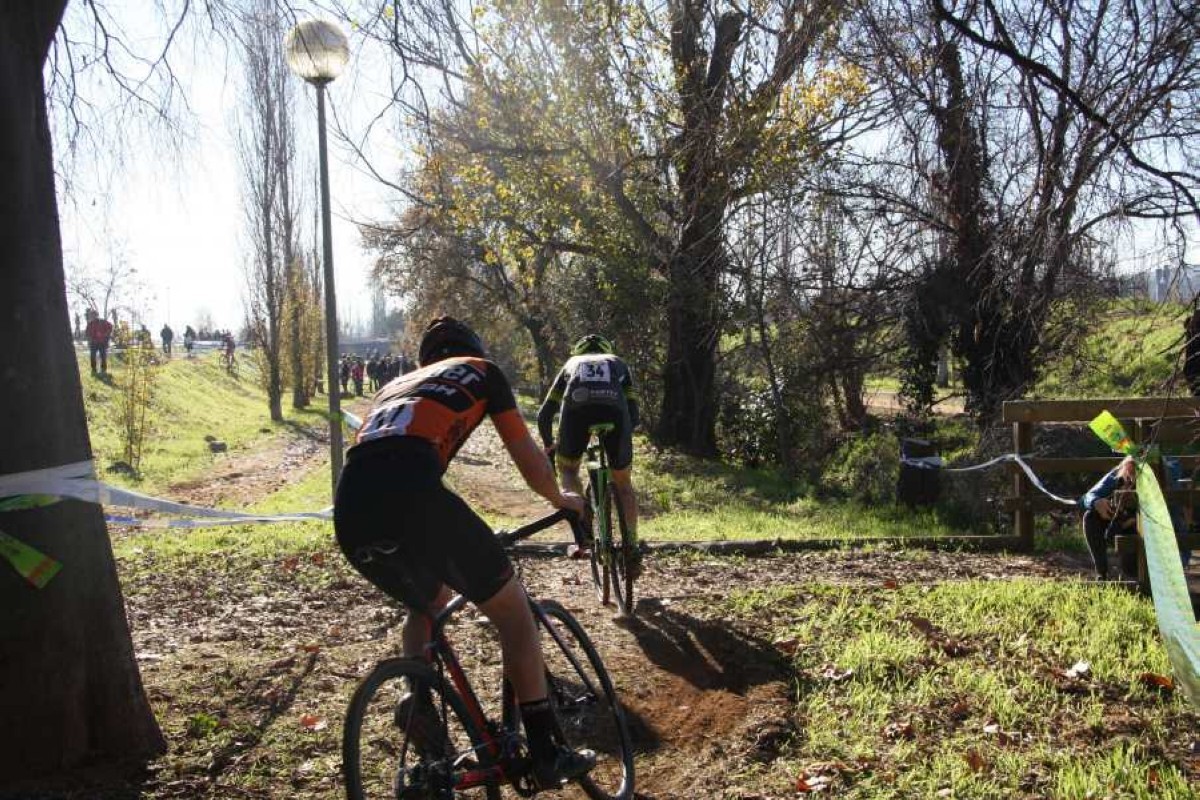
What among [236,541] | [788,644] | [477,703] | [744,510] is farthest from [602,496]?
[744,510]

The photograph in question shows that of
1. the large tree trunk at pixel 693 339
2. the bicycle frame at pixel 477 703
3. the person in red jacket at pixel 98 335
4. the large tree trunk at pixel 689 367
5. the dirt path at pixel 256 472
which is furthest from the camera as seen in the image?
the person in red jacket at pixel 98 335

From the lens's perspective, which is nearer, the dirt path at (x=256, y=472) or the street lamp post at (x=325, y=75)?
the street lamp post at (x=325, y=75)

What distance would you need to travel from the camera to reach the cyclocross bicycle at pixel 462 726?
338 cm

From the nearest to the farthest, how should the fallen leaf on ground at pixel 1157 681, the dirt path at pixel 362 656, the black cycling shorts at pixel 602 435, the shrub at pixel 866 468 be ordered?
the dirt path at pixel 362 656
the fallen leaf on ground at pixel 1157 681
the black cycling shorts at pixel 602 435
the shrub at pixel 866 468

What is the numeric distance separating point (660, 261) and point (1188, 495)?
42.5ft

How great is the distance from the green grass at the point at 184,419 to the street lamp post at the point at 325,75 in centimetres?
477

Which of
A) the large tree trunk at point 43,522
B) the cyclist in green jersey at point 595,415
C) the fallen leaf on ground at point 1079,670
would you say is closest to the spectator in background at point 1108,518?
the fallen leaf on ground at point 1079,670

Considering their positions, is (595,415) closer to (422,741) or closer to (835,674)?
(835,674)

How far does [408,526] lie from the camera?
3334 mm

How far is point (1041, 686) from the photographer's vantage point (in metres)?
5.05

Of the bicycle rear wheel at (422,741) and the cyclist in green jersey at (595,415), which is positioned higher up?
the cyclist in green jersey at (595,415)

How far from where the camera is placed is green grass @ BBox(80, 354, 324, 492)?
792 inches

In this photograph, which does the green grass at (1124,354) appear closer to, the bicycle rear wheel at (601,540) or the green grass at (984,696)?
the green grass at (984,696)

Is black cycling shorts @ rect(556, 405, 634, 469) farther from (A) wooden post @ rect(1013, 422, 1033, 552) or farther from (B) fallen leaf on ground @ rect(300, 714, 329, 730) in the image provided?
(A) wooden post @ rect(1013, 422, 1033, 552)
